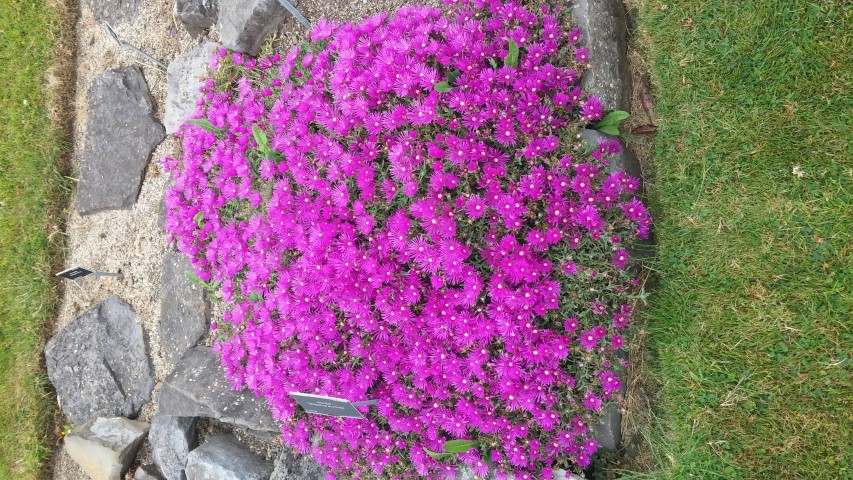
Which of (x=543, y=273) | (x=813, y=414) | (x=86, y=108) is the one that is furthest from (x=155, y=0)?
(x=813, y=414)

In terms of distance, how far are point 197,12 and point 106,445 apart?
2985mm

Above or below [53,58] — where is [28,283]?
below

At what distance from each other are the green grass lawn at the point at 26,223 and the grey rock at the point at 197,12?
161 centimetres

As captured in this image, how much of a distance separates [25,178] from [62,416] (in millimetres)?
1984

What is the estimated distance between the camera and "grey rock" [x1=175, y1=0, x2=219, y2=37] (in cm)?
409

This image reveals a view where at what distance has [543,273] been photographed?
254 centimetres

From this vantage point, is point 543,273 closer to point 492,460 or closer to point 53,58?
point 492,460

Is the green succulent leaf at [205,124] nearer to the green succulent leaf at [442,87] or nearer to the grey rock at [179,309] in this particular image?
the grey rock at [179,309]

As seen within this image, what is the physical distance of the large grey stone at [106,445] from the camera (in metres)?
3.87

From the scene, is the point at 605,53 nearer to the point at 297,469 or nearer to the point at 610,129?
the point at 610,129

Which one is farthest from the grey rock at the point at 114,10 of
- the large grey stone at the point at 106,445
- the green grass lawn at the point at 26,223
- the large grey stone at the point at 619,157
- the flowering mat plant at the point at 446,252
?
the large grey stone at the point at 619,157

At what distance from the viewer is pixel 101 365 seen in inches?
164

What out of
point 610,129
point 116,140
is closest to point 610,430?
point 610,129

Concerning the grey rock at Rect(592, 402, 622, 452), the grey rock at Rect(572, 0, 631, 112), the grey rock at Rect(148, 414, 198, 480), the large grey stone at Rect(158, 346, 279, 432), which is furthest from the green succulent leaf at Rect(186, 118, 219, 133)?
the grey rock at Rect(592, 402, 622, 452)
